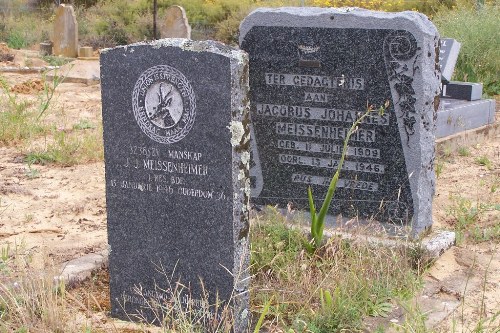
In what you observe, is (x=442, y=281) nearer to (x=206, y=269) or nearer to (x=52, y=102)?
(x=206, y=269)

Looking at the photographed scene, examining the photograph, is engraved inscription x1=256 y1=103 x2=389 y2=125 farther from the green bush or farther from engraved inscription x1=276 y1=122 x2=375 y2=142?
the green bush

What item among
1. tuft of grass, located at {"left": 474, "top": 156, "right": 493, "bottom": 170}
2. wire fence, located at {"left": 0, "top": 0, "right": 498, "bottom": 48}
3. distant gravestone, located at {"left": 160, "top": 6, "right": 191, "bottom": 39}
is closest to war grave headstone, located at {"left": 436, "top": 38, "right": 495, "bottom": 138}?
tuft of grass, located at {"left": 474, "top": 156, "right": 493, "bottom": 170}

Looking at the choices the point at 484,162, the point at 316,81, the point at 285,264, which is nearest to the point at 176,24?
the point at 484,162

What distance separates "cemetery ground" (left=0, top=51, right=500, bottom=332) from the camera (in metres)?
3.40

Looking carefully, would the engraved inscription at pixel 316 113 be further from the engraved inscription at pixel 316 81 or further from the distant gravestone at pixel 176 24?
the distant gravestone at pixel 176 24

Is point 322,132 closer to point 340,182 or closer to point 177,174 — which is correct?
point 340,182

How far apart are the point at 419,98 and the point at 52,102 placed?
6.06 meters

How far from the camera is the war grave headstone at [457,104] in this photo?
7590mm

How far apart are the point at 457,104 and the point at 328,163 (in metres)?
3.60

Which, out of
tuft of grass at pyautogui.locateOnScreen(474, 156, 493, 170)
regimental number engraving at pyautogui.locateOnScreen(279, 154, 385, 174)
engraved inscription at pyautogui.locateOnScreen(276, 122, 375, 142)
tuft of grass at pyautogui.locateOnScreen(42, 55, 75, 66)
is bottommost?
tuft of grass at pyautogui.locateOnScreen(474, 156, 493, 170)

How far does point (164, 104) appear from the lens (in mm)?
3477

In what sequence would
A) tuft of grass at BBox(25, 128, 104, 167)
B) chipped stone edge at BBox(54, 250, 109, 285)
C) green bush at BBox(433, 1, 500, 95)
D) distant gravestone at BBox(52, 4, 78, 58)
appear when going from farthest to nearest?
distant gravestone at BBox(52, 4, 78, 58) < green bush at BBox(433, 1, 500, 95) < tuft of grass at BBox(25, 128, 104, 167) < chipped stone edge at BBox(54, 250, 109, 285)

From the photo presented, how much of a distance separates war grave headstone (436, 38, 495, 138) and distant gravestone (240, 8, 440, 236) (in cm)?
285

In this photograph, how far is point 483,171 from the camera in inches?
265
